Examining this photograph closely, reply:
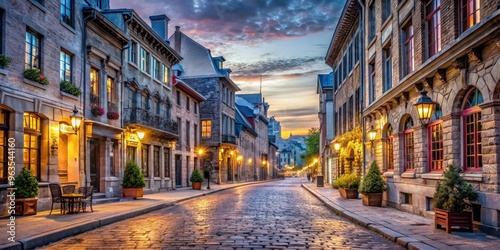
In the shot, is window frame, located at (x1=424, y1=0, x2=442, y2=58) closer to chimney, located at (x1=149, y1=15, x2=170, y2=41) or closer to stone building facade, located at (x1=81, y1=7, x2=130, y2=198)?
stone building facade, located at (x1=81, y1=7, x2=130, y2=198)

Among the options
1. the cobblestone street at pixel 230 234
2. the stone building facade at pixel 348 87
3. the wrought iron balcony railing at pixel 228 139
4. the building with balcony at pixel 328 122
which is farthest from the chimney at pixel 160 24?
the cobblestone street at pixel 230 234

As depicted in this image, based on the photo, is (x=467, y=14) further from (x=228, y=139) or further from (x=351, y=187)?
(x=228, y=139)

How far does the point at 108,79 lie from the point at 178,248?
1582 centimetres

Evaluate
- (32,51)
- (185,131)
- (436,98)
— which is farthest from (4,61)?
(185,131)

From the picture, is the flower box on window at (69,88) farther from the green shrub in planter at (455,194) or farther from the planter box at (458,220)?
the planter box at (458,220)

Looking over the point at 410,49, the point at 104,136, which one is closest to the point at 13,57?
the point at 104,136

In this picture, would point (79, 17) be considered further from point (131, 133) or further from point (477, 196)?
point (477, 196)

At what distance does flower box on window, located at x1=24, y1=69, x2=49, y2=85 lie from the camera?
A: 50.9 feet

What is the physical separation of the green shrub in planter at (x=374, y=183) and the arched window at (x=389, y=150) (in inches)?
25.6

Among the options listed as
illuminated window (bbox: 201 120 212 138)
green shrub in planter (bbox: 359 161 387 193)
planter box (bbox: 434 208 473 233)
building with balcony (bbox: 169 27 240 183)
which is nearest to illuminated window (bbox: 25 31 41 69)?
green shrub in planter (bbox: 359 161 387 193)

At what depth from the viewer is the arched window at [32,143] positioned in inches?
619

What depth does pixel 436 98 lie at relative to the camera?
13.1m

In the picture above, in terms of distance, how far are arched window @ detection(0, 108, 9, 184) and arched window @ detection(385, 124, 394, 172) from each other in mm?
12893

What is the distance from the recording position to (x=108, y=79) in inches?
915
